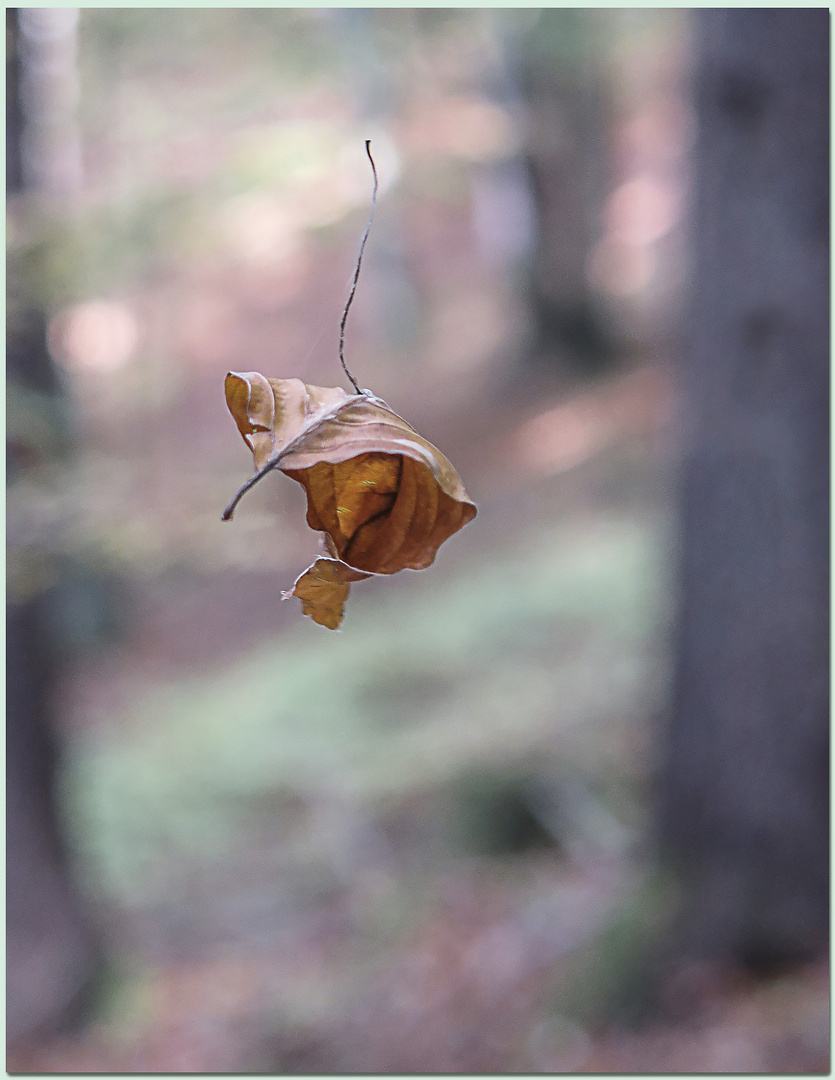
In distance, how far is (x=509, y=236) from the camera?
55.0ft

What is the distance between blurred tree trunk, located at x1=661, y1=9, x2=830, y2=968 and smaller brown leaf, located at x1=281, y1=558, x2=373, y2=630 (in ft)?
12.9

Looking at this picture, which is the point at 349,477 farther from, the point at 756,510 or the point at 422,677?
the point at 422,677

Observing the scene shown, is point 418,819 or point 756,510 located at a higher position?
point 756,510

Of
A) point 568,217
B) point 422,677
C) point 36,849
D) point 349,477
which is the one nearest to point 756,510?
point 349,477

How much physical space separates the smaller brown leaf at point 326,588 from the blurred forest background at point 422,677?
0.40 m

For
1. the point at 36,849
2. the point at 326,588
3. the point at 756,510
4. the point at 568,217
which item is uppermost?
the point at 326,588

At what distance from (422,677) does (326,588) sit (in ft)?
27.8

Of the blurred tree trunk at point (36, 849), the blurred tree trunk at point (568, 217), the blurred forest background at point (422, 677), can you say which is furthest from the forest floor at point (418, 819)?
the blurred tree trunk at point (568, 217)

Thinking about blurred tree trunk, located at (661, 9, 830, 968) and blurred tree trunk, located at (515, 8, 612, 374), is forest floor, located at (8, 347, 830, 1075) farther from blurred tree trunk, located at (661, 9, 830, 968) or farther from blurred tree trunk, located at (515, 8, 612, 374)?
blurred tree trunk, located at (515, 8, 612, 374)

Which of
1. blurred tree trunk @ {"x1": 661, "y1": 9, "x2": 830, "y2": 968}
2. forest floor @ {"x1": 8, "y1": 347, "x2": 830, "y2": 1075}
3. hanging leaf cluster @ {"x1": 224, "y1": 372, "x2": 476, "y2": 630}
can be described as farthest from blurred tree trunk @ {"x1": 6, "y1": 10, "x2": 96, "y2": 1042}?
hanging leaf cluster @ {"x1": 224, "y1": 372, "x2": 476, "y2": 630}

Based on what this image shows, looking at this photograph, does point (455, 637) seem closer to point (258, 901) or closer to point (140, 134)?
point (258, 901)

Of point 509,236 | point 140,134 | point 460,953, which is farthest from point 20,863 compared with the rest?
point 509,236

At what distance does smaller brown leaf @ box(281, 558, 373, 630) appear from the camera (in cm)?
68

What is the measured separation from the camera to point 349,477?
0.71 m
